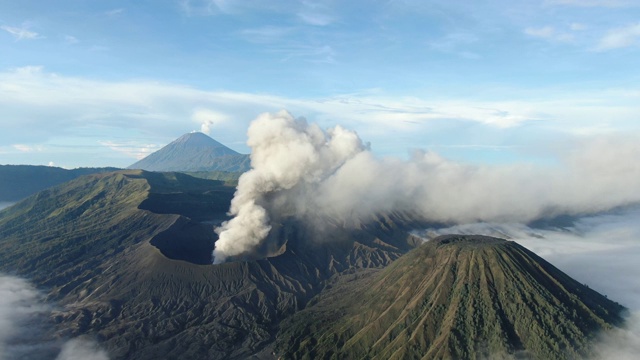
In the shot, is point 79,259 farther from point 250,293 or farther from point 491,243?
point 491,243

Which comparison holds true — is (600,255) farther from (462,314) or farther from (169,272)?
(169,272)

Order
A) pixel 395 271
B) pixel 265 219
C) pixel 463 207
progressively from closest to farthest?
pixel 395 271 → pixel 265 219 → pixel 463 207

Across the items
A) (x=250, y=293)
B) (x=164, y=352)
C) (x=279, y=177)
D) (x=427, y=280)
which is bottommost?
(x=164, y=352)

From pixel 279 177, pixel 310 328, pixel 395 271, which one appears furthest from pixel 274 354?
pixel 279 177

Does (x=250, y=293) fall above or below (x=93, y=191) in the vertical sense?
below

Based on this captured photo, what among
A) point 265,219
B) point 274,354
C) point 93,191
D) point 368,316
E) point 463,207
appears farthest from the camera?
point 93,191

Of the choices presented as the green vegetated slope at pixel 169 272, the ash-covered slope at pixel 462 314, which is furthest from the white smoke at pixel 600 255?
the green vegetated slope at pixel 169 272

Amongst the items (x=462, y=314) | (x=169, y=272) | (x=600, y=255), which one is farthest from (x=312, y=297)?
(x=600, y=255)

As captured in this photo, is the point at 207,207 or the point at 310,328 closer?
the point at 310,328
